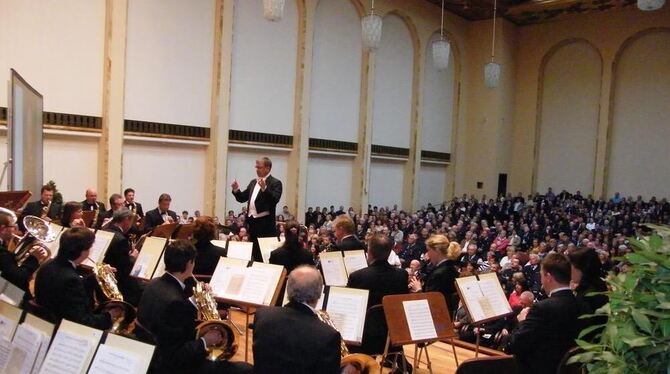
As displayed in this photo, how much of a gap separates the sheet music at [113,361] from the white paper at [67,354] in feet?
0.23

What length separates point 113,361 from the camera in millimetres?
2357

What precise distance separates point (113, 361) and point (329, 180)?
49.1 feet

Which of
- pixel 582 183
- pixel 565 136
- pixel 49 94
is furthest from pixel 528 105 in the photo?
pixel 49 94

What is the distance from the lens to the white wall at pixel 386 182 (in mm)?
18641

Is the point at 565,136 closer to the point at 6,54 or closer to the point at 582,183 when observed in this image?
the point at 582,183

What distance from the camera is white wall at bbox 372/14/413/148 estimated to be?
18312 millimetres

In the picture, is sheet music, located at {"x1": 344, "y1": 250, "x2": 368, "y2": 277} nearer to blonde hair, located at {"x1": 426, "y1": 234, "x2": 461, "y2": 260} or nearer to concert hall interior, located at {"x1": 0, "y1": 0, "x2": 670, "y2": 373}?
concert hall interior, located at {"x1": 0, "y1": 0, "x2": 670, "y2": 373}

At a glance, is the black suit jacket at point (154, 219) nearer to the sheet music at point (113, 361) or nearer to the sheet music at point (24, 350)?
the sheet music at point (24, 350)

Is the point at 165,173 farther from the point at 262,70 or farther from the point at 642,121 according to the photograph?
the point at 642,121

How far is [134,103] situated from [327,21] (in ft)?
20.7

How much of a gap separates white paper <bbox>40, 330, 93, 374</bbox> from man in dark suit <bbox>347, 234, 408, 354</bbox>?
229 centimetres

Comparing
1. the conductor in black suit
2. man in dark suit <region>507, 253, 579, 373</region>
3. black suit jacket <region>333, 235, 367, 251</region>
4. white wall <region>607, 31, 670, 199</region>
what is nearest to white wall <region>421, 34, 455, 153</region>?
white wall <region>607, 31, 670, 199</region>

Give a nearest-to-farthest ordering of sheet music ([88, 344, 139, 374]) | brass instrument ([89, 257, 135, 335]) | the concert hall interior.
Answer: sheet music ([88, 344, 139, 374]) < the concert hall interior < brass instrument ([89, 257, 135, 335])

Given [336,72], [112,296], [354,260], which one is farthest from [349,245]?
[336,72]
